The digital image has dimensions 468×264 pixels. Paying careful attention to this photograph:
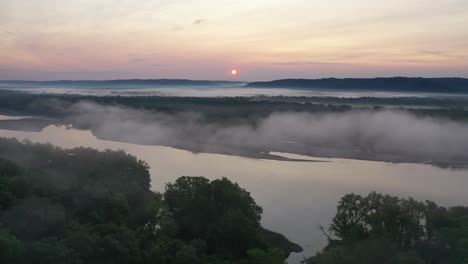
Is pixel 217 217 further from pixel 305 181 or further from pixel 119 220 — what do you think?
pixel 305 181

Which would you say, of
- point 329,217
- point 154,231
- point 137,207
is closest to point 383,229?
point 329,217

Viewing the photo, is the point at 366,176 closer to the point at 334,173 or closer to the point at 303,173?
the point at 334,173

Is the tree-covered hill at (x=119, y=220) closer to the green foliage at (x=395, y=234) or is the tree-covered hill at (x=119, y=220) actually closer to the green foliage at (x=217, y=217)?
the green foliage at (x=217, y=217)

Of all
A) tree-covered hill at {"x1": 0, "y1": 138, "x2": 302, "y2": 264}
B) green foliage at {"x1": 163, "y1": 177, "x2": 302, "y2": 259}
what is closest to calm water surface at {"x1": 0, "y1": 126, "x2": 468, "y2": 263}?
green foliage at {"x1": 163, "y1": 177, "x2": 302, "y2": 259}

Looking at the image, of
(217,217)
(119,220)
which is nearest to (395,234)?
(217,217)

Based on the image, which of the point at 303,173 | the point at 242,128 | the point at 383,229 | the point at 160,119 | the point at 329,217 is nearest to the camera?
the point at 383,229

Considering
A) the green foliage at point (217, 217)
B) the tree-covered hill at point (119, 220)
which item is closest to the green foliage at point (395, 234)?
the tree-covered hill at point (119, 220)
